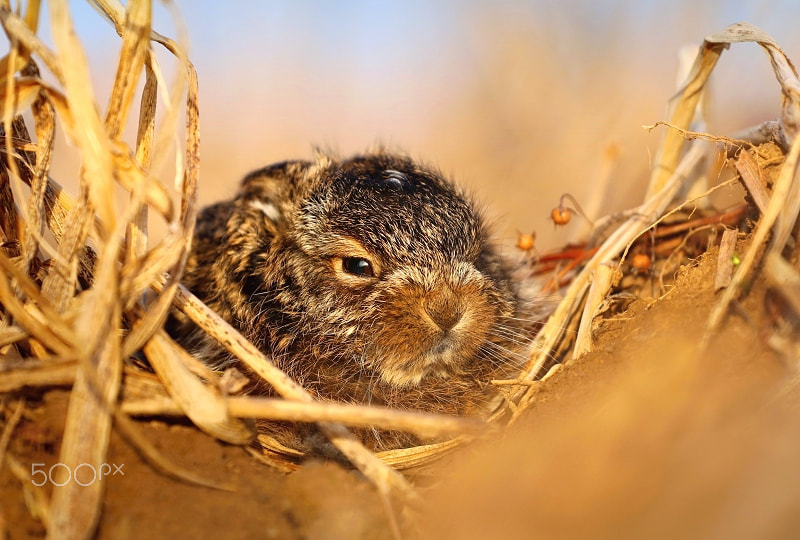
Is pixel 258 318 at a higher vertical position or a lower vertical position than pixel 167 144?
lower

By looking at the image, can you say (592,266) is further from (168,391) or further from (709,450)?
(168,391)

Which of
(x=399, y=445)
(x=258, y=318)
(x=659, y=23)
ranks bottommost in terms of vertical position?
(x=399, y=445)

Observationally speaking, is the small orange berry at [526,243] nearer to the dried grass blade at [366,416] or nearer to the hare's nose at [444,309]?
the hare's nose at [444,309]

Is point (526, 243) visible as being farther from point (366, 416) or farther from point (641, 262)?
point (366, 416)

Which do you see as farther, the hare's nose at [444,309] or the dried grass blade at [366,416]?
the hare's nose at [444,309]

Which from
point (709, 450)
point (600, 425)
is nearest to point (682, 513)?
point (709, 450)

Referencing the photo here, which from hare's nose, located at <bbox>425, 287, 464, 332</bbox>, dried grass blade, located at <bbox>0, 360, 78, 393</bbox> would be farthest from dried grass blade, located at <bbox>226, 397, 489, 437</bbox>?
hare's nose, located at <bbox>425, 287, 464, 332</bbox>

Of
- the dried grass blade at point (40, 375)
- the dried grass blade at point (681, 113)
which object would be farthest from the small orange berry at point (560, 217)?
the dried grass blade at point (40, 375)
